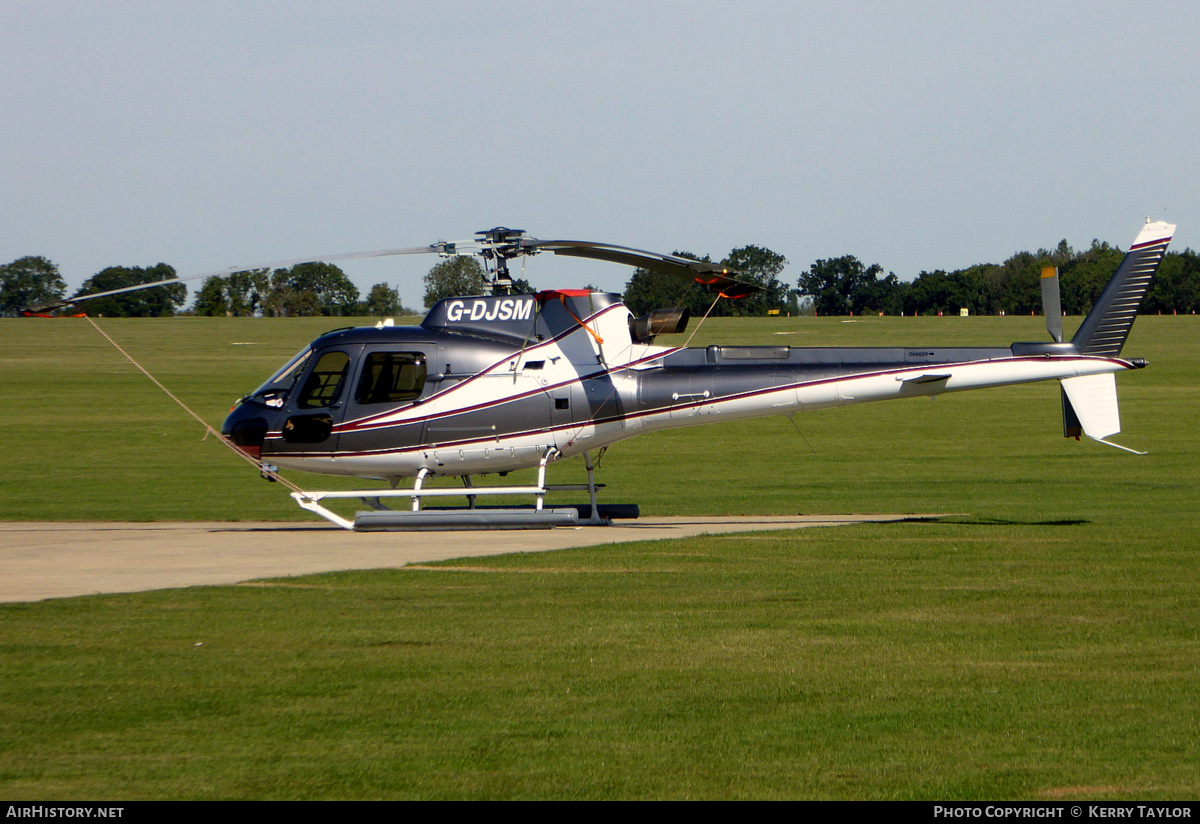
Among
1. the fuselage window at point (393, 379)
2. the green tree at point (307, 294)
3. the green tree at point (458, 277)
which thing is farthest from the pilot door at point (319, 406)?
the green tree at point (307, 294)

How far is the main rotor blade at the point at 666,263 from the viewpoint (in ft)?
50.6

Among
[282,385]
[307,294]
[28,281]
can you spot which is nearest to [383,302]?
[307,294]

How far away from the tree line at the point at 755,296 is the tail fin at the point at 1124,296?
4673 cm

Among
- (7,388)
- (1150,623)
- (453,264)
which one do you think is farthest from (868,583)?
(7,388)

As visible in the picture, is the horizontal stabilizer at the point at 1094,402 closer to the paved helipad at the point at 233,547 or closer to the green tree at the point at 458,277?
the paved helipad at the point at 233,547

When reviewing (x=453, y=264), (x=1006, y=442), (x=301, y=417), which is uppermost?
(x=453, y=264)

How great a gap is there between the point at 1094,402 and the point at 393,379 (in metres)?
9.41

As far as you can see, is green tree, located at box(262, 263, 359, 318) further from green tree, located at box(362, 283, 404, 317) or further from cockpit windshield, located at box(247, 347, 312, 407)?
cockpit windshield, located at box(247, 347, 312, 407)

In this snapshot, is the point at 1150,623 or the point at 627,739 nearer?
the point at 627,739

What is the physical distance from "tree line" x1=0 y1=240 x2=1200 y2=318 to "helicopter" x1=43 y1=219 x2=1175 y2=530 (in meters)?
45.9

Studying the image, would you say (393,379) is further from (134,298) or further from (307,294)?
(134,298)

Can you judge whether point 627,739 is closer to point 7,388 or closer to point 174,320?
point 7,388

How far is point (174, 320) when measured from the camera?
8650cm
